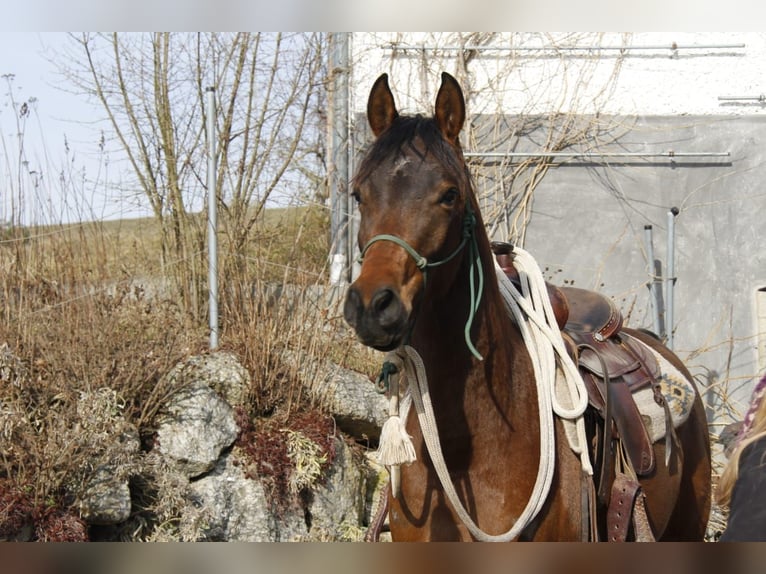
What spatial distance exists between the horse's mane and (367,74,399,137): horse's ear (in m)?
0.09

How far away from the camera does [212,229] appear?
5707 millimetres

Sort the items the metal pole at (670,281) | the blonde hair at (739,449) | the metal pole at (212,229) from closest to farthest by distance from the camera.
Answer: the blonde hair at (739,449) < the metal pole at (212,229) < the metal pole at (670,281)

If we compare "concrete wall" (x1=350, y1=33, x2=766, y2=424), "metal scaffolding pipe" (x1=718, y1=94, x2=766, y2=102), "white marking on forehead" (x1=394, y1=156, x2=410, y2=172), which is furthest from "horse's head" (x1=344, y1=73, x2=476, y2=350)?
"metal scaffolding pipe" (x1=718, y1=94, x2=766, y2=102)

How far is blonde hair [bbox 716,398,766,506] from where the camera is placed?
1.46 m

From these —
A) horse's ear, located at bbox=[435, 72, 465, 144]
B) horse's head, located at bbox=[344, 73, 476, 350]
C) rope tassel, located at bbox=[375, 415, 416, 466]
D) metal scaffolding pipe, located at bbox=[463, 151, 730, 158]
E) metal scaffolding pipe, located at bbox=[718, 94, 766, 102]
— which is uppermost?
metal scaffolding pipe, located at bbox=[718, 94, 766, 102]

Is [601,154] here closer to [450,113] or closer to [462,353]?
[450,113]

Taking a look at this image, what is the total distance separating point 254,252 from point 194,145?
1024 mm

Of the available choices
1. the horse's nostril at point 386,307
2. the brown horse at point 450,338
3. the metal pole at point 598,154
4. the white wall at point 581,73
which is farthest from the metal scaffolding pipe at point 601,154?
the horse's nostril at point 386,307

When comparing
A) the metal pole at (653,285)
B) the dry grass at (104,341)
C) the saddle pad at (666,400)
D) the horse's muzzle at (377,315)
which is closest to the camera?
the horse's muzzle at (377,315)

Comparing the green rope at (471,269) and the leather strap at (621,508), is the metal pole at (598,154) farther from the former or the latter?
the green rope at (471,269)

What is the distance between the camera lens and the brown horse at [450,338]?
2.09 meters

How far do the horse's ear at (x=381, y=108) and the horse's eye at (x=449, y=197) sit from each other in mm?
317

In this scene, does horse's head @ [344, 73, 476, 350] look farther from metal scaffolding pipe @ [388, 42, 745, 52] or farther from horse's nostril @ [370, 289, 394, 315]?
metal scaffolding pipe @ [388, 42, 745, 52]

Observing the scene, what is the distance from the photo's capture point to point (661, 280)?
273 inches
